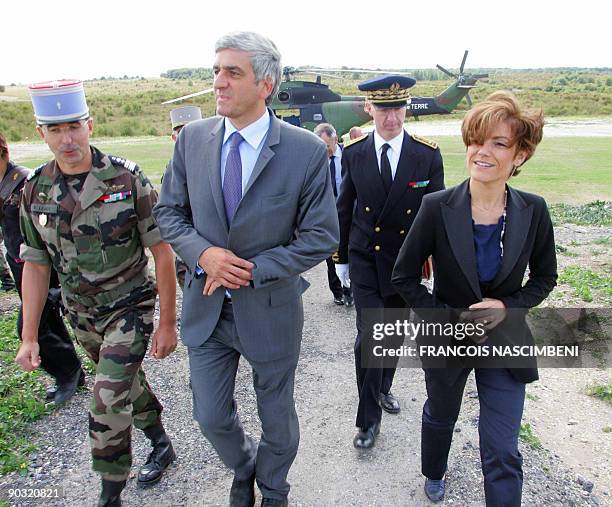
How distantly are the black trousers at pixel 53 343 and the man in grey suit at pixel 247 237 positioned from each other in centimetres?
188

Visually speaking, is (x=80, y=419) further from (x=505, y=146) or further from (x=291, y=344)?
(x=505, y=146)

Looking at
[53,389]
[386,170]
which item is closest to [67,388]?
[53,389]

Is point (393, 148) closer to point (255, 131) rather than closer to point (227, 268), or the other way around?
point (255, 131)

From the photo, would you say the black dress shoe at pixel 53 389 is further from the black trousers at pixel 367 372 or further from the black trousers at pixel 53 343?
the black trousers at pixel 367 372

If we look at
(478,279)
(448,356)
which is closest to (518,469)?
(448,356)

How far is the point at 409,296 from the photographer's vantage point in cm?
266

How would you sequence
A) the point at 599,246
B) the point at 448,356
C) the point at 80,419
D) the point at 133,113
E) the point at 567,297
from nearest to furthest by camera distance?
the point at 448,356 → the point at 80,419 → the point at 567,297 → the point at 599,246 → the point at 133,113

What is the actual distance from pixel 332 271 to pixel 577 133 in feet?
83.0

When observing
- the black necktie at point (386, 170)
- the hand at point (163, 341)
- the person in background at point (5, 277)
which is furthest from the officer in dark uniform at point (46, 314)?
the black necktie at point (386, 170)

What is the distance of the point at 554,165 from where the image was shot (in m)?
16.4

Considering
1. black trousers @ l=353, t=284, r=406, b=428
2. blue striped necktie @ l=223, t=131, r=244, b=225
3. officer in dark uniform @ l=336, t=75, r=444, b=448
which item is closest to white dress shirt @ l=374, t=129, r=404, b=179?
officer in dark uniform @ l=336, t=75, r=444, b=448

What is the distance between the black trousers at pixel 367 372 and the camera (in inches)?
131

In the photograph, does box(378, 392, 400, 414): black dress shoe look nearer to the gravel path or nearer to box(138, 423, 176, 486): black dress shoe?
the gravel path

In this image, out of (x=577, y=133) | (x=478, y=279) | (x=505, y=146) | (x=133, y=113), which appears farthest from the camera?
(x=133, y=113)
